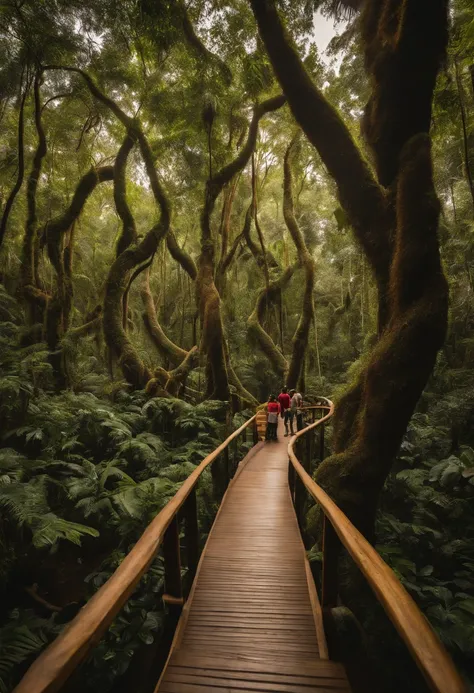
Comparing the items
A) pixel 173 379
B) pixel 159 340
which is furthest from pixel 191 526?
pixel 159 340

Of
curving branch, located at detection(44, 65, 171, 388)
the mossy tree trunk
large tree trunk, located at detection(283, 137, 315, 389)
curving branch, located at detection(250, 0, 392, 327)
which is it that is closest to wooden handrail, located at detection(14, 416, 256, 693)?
curving branch, located at detection(250, 0, 392, 327)

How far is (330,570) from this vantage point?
8.70 ft

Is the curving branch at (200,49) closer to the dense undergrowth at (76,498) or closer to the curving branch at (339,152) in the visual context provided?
the curving branch at (339,152)

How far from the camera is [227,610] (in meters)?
3.22

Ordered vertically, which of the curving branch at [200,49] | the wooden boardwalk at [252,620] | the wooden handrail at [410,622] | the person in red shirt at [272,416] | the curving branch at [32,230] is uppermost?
the curving branch at [200,49]

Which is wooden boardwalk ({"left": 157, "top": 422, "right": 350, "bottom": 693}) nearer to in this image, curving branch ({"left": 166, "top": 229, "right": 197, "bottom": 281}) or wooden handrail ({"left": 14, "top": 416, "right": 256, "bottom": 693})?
wooden handrail ({"left": 14, "top": 416, "right": 256, "bottom": 693})

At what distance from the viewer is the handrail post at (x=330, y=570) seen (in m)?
2.65

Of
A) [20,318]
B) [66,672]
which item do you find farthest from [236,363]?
[66,672]

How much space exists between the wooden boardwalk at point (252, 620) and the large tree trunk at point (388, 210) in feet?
4.97

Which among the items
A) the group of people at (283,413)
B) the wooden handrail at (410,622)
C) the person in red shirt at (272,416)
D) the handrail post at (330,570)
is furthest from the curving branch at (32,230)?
the wooden handrail at (410,622)

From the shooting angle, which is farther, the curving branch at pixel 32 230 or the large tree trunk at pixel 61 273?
the large tree trunk at pixel 61 273

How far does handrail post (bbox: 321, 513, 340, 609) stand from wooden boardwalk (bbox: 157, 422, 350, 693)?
13.2 inches

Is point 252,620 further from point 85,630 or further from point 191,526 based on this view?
point 85,630

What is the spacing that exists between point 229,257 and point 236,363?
661 cm
